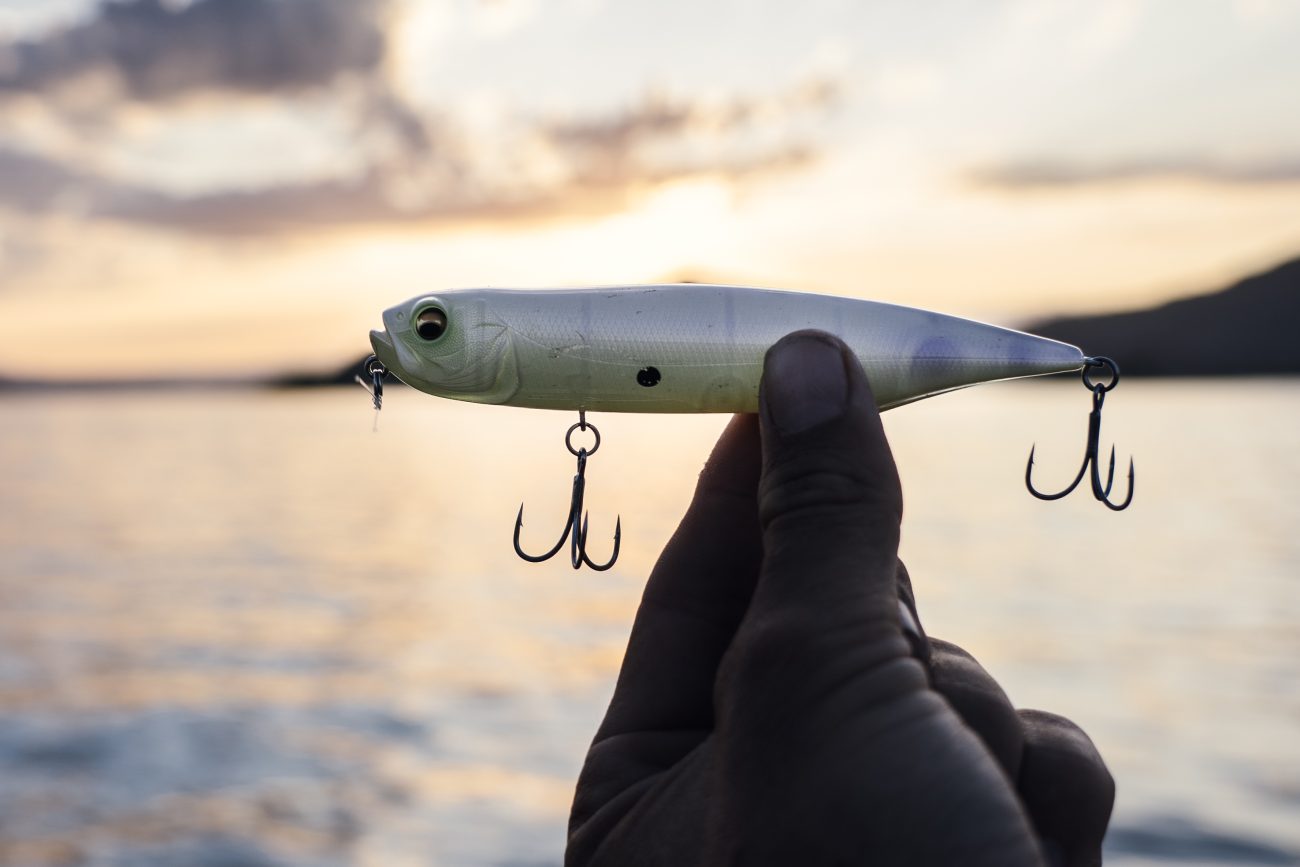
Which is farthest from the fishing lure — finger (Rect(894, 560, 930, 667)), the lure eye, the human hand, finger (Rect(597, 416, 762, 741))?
finger (Rect(894, 560, 930, 667))

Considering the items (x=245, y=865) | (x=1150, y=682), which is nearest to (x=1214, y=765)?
(x=1150, y=682)

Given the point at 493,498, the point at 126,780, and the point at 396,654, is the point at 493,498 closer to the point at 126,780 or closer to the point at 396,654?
the point at 396,654

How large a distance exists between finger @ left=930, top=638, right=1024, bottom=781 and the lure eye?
168 centimetres

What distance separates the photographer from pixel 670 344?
3.07 meters

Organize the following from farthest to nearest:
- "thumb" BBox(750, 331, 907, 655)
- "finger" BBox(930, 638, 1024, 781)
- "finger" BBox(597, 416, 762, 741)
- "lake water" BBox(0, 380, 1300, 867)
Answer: "lake water" BBox(0, 380, 1300, 867) → "finger" BBox(597, 416, 762, 741) → "finger" BBox(930, 638, 1024, 781) → "thumb" BBox(750, 331, 907, 655)

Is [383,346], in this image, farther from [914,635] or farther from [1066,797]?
[1066,797]

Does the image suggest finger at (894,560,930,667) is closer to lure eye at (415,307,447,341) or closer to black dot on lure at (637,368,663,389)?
black dot on lure at (637,368,663,389)

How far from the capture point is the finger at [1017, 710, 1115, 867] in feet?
8.50

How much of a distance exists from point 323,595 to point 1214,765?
16411mm

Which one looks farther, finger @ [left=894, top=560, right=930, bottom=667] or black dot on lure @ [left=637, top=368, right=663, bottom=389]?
black dot on lure @ [left=637, top=368, right=663, bottom=389]

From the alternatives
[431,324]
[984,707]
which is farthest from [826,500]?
[431,324]

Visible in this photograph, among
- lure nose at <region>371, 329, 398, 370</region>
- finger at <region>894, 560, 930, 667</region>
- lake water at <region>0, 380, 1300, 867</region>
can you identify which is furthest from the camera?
lake water at <region>0, 380, 1300, 867</region>

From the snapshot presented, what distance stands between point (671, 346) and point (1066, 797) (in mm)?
1617

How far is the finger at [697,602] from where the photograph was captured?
2.89m
